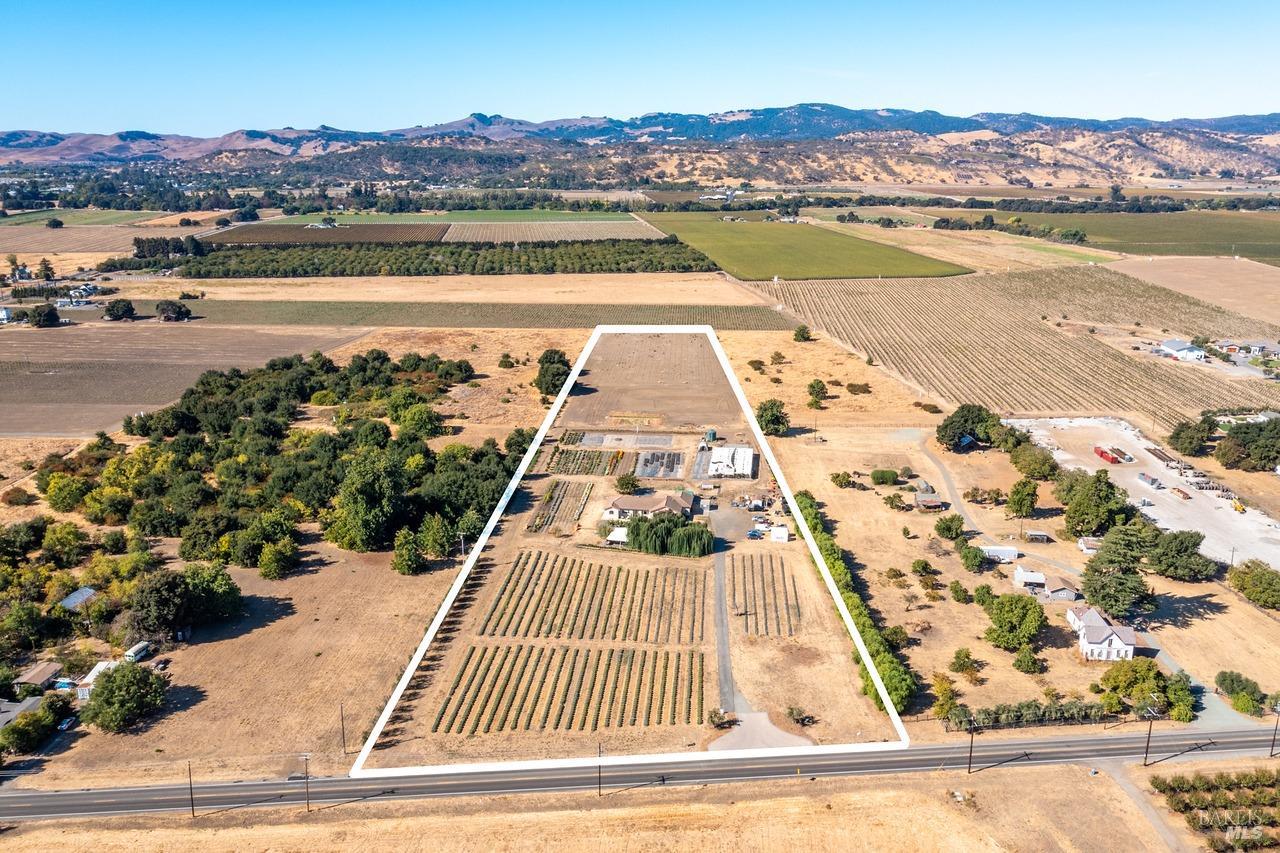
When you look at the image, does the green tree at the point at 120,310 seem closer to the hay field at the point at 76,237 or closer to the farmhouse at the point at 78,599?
the hay field at the point at 76,237

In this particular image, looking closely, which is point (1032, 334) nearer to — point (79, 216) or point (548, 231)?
point (548, 231)

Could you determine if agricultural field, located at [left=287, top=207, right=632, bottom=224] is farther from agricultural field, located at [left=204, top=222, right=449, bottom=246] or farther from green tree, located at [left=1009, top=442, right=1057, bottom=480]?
green tree, located at [left=1009, top=442, right=1057, bottom=480]

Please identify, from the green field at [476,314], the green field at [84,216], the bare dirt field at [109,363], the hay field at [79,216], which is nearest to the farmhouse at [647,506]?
the bare dirt field at [109,363]

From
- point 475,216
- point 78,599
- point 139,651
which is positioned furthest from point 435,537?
point 475,216

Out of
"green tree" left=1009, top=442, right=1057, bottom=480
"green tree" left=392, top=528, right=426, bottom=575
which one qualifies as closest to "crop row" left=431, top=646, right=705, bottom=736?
"green tree" left=392, top=528, right=426, bottom=575

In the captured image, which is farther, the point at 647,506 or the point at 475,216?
the point at 475,216

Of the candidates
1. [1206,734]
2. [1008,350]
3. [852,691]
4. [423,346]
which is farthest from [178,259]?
[1206,734]
